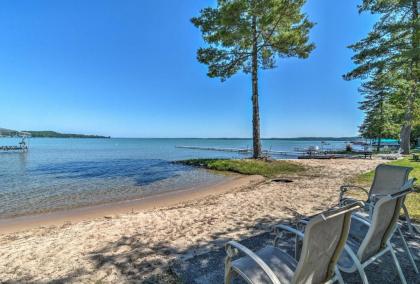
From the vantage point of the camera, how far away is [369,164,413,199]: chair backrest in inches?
167

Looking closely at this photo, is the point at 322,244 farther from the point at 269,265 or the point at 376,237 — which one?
the point at 376,237

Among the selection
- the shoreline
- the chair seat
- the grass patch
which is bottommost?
the shoreline

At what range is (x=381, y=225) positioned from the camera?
225cm

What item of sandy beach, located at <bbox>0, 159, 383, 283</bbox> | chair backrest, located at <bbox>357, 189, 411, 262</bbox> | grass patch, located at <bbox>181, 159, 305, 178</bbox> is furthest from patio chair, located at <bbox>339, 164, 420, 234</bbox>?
grass patch, located at <bbox>181, 159, 305, 178</bbox>

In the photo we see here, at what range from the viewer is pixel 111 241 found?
4.16 metres

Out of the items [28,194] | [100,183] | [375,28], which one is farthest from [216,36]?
[28,194]

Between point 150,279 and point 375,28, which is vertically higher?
point 375,28

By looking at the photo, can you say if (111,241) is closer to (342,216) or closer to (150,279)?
(150,279)

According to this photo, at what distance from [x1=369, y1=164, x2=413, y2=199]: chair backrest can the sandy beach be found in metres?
1.50

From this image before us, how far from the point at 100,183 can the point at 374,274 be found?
11.4 m

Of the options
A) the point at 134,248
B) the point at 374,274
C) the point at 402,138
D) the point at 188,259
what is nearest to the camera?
the point at 374,274

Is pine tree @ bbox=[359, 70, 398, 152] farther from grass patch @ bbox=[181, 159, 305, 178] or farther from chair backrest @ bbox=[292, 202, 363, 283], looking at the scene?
chair backrest @ bbox=[292, 202, 363, 283]

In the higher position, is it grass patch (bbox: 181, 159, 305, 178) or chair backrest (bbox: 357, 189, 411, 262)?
chair backrest (bbox: 357, 189, 411, 262)

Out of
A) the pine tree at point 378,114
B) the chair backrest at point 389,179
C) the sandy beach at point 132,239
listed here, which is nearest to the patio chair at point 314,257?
the sandy beach at point 132,239
